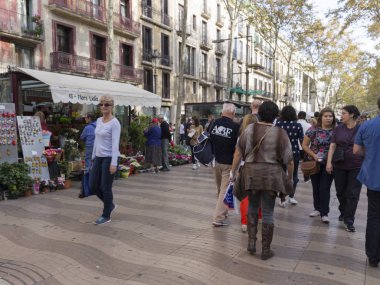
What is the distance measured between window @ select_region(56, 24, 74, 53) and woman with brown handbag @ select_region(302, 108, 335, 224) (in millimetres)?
18794

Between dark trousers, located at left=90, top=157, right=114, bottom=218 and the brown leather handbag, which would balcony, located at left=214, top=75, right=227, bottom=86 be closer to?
the brown leather handbag

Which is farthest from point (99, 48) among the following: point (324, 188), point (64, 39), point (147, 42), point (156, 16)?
point (324, 188)

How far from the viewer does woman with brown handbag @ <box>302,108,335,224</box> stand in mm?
5773

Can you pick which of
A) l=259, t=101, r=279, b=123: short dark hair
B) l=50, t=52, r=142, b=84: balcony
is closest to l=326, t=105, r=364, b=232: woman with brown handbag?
l=259, t=101, r=279, b=123: short dark hair

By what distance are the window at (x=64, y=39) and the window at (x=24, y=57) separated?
1.99 meters

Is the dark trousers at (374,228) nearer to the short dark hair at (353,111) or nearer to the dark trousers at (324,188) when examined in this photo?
the short dark hair at (353,111)

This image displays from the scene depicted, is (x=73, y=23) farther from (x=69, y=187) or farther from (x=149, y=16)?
(x=69, y=187)

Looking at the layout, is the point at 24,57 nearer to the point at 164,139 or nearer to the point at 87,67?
the point at 87,67

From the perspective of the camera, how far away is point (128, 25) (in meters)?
26.4

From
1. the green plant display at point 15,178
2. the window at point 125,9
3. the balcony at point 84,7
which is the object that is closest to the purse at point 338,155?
the green plant display at point 15,178

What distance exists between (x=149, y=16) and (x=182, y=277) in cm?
2766

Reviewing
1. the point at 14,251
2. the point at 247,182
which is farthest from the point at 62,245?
the point at 247,182

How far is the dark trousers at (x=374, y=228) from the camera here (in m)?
3.97

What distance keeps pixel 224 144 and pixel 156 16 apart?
86.8 ft
